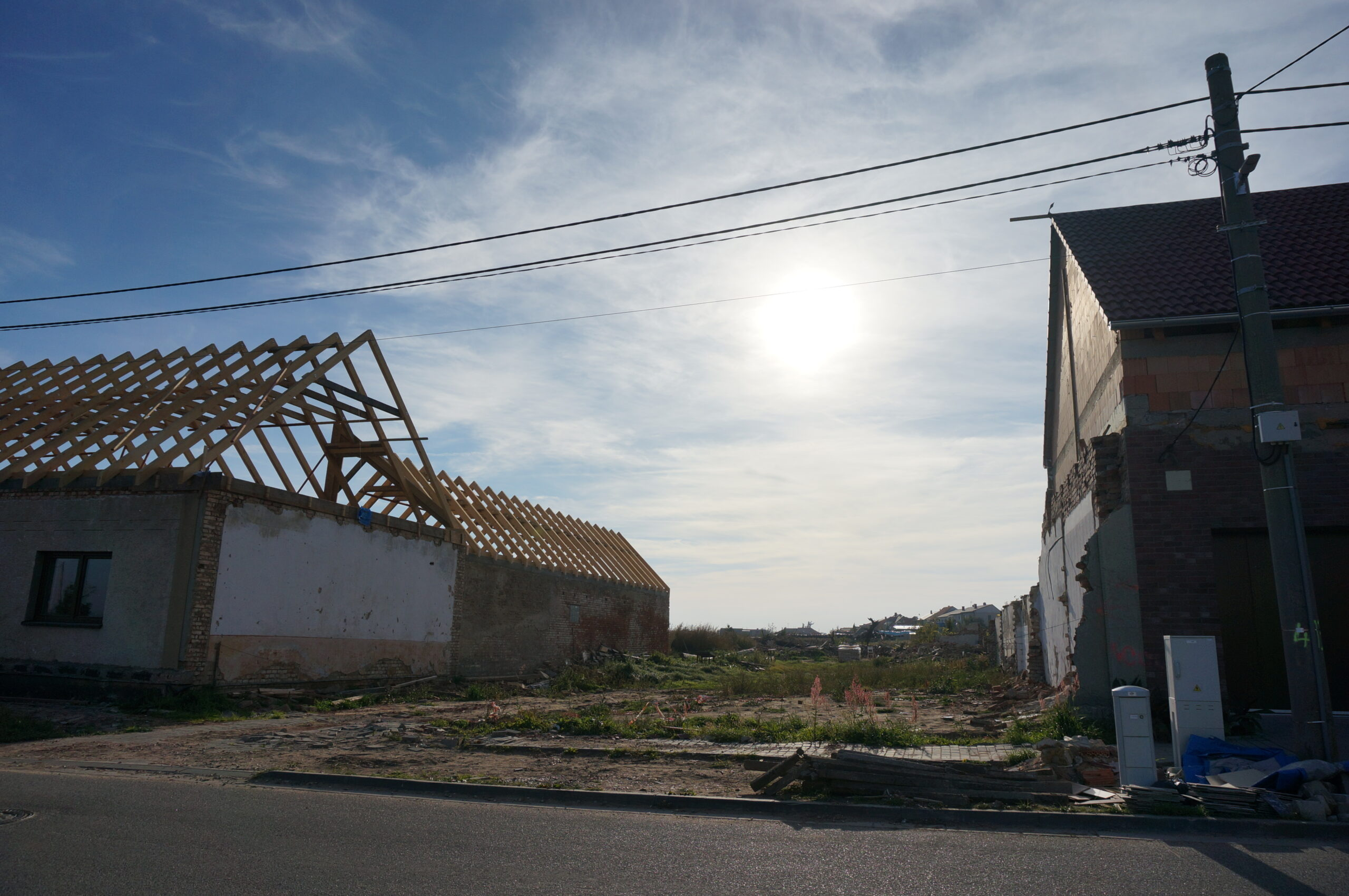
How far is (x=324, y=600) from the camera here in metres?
15.2

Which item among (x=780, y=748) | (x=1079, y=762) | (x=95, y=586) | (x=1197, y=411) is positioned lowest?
Answer: (x=780, y=748)

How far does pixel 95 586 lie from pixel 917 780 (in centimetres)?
1266

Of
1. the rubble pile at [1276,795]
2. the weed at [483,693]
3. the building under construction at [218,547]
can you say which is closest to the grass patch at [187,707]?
the building under construction at [218,547]

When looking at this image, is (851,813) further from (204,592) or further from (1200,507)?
(204,592)

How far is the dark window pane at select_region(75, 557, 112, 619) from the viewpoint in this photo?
43.0 feet

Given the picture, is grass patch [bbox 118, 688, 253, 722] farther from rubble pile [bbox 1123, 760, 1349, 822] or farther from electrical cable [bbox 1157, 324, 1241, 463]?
electrical cable [bbox 1157, 324, 1241, 463]

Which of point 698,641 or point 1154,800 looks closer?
point 1154,800

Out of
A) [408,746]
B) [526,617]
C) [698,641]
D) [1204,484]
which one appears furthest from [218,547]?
[698,641]

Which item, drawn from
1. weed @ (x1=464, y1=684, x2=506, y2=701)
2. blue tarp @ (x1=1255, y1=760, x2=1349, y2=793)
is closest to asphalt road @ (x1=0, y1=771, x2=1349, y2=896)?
blue tarp @ (x1=1255, y1=760, x2=1349, y2=793)

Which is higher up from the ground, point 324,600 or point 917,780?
point 324,600

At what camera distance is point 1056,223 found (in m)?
13.7

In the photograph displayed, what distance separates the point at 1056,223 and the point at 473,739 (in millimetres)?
11636

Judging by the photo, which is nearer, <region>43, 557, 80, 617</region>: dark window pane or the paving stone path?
the paving stone path

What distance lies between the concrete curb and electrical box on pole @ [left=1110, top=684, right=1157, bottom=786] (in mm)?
700
